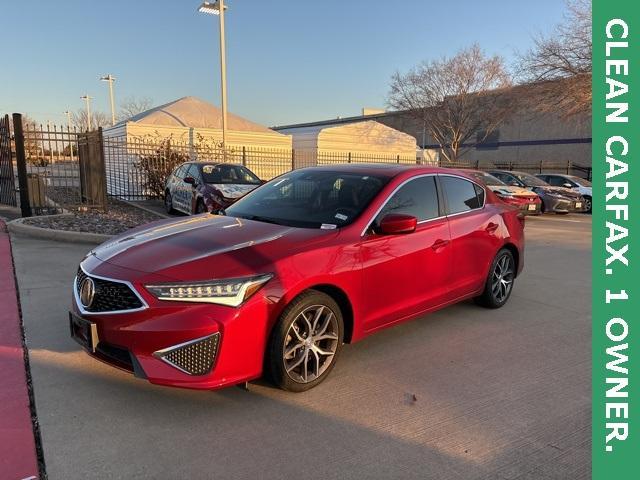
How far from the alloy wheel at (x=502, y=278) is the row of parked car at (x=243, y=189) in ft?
3.09

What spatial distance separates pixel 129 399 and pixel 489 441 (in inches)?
92.4

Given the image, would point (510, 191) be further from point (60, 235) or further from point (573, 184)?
point (60, 235)

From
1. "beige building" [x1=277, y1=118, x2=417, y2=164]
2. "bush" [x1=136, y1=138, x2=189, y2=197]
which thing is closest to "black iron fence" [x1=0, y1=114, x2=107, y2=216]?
"bush" [x1=136, y1=138, x2=189, y2=197]

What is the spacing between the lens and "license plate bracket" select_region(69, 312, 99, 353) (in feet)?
10.2

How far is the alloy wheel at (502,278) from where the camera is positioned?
5409mm

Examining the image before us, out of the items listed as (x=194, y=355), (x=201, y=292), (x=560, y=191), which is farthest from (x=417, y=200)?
(x=560, y=191)

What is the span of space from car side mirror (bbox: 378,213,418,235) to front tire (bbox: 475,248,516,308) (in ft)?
6.24

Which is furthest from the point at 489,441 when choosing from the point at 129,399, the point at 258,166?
the point at 258,166

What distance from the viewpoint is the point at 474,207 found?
5129mm

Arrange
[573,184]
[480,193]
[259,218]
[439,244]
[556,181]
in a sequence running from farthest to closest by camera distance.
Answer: [556,181] < [573,184] < [480,193] < [439,244] < [259,218]

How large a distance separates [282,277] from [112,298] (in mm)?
1106

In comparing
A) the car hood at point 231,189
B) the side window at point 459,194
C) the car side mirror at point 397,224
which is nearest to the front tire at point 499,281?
the side window at point 459,194

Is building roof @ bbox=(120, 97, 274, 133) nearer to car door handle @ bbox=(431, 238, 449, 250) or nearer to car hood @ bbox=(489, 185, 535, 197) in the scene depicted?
car hood @ bbox=(489, 185, 535, 197)

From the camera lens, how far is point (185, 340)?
2893 mm
